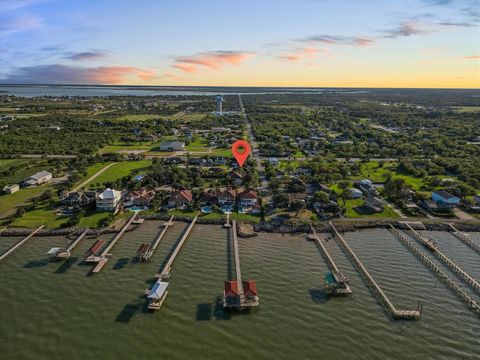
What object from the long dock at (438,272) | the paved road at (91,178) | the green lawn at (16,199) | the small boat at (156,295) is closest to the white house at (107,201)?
the paved road at (91,178)

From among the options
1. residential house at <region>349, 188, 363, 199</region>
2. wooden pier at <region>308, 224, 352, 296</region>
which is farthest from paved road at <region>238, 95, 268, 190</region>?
wooden pier at <region>308, 224, 352, 296</region>

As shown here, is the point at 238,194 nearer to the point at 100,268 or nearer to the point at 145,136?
the point at 100,268

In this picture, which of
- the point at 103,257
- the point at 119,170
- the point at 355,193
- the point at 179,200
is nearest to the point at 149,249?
the point at 103,257

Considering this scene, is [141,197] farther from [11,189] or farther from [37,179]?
[11,189]

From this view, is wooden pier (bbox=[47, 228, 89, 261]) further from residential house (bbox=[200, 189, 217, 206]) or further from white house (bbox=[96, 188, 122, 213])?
residential house (bbox=[200, 189, 217, 206])

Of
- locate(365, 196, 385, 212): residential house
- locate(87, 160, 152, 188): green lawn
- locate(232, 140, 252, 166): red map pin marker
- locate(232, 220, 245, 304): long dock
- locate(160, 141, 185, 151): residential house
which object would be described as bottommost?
locate(232, 220, 245, 304): long dock

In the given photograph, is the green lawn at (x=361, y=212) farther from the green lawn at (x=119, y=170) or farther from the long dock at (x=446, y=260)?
the green lawn at (x=119, y=170)
